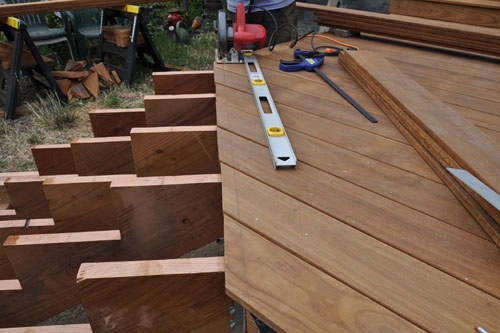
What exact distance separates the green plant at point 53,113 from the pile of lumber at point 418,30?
2.79 m

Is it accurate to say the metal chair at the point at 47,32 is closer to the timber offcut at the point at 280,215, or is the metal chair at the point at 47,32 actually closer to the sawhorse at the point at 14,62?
the sawhorse at the point at 14,62

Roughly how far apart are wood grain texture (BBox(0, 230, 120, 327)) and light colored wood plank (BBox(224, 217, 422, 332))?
63 cm

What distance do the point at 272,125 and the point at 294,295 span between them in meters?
0.78

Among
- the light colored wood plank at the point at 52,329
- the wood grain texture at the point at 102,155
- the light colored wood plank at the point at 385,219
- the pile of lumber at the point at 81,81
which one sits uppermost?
the light colored wood plank at the point at 385,219

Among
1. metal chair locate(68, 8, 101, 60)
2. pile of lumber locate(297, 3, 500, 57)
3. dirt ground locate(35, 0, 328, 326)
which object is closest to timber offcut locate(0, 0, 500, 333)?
pile of lumber locate(297, 3, 500, 57)

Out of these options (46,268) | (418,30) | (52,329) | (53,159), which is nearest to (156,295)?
(52,329)

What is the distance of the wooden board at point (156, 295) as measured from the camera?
89 centimetres

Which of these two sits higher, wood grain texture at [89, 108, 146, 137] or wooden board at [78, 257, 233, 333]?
wooden board at [78, 257, 233, 333]

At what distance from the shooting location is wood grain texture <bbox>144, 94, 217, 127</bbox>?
181cm

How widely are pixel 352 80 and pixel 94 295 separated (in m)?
1.64

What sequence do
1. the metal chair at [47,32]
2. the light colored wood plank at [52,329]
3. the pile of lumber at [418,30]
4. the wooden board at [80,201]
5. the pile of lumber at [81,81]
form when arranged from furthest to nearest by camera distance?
the metal chair at [47,32] → the pile of lumber at [81,81] → the pile of lumber at [418,30] → the wooden board at [80,201] → the light colored wood plank at [52,329]

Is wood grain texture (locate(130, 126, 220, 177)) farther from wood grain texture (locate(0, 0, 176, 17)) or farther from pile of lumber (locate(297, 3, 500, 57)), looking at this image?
wood grain texture (locate(0, 0, 176, 17))

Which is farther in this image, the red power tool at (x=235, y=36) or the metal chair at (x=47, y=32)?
the metal chair at (x=47, y=32)

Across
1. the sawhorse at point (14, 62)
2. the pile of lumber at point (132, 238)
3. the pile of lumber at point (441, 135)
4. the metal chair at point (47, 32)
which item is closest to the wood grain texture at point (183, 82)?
the pile of lumber at point (132, 238)
